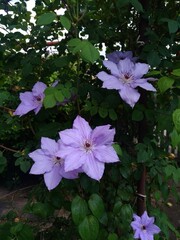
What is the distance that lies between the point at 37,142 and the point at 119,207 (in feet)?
1.14

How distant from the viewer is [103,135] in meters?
0.88

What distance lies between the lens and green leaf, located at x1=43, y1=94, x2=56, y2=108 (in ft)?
3.07

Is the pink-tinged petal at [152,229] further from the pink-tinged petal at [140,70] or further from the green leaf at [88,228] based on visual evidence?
the pink-tinged petal at [140,70]

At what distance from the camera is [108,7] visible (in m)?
1.25

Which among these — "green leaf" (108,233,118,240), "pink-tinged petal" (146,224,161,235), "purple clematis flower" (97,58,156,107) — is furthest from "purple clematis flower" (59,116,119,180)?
"pink-tinged petal" (146,224,161,235)

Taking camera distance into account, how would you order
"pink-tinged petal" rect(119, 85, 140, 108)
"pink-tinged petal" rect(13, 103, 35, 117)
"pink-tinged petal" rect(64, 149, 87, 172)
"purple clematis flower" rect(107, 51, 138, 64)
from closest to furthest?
"pink-tinged petal" rect(64, 149, 87, 172) → "pink-tinged petal" rect(119, 85, 140, 108) → "pink-tinged petal" rect(13, 103, 35, 117) → "purple clematis flower" rect(107, 51, 138, 64)

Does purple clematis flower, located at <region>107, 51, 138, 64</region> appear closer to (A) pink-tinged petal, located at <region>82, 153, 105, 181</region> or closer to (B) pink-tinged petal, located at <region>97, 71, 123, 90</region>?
(B) pink-tinged petal, located at <region>97, 71, 123, 90</region>

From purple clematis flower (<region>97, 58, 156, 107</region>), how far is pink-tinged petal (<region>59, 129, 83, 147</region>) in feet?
0.49

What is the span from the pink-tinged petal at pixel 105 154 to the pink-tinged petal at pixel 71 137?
0.16 feet

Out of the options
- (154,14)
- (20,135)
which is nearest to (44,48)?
(154,14)

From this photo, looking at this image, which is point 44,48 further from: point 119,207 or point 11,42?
point 119,207

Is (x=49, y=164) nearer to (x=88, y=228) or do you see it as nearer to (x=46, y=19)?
(x=88, y=228)

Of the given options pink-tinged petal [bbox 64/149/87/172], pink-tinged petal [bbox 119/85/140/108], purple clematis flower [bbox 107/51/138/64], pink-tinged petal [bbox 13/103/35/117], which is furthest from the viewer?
purple clematis flower [bbox 107/51/138/64]

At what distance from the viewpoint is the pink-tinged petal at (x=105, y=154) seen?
839 mm
